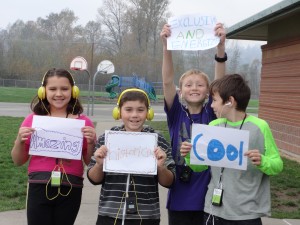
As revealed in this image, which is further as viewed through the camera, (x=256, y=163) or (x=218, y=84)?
(x=218, y=84)

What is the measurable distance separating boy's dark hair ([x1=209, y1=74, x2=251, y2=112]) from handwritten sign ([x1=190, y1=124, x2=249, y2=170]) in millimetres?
238

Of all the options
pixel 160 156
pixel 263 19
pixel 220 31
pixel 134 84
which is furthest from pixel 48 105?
pixel 134 84

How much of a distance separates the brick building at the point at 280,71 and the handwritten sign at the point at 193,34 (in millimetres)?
6248

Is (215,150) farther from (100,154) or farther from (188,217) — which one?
(100,154)

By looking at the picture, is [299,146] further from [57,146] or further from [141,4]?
[141,4]

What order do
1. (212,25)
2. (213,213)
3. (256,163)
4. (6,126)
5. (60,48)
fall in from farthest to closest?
1. (60,48)
2. (6,126)
3. (212,25)
4. (213,213)
5. (256,163)

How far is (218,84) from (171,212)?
1.07m

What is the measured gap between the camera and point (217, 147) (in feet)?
10.1

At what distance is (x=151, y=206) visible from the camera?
10.4 ft

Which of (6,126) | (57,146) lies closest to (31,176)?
(57,146)

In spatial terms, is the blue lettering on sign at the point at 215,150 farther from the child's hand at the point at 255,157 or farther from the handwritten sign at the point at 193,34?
the handwritten sign at the point at 193,34

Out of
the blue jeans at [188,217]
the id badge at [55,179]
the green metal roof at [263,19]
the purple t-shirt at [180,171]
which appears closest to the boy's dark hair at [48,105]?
the id badge at [55,179]

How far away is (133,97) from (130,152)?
0.40 metres

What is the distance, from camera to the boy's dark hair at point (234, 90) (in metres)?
3.14
